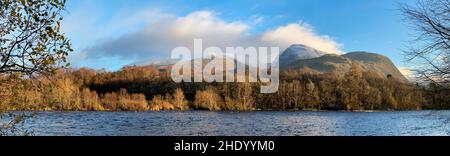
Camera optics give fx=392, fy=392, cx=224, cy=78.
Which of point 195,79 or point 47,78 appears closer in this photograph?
point 47,78

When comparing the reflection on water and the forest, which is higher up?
the forest

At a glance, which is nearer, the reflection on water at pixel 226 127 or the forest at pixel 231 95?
the reflection on water at pixel 226 127

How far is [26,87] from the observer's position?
9.93 metres

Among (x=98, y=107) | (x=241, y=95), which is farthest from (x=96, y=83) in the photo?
(x=241, y=95)

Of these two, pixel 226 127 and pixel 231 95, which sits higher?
pixel 231 95

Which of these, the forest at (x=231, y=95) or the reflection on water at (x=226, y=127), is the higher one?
the forest at (x=231, y=95)

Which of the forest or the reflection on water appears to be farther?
the forest

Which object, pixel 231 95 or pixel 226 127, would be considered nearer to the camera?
pixel 226 127
